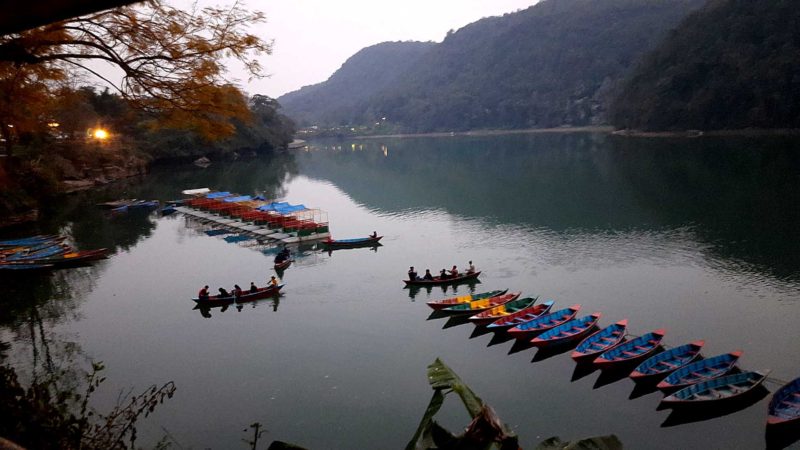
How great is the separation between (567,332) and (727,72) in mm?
76191

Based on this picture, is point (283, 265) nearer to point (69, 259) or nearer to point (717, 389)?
point (69, 259)

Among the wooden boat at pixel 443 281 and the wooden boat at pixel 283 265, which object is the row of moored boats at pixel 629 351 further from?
the wooden boat at pixel 283 265

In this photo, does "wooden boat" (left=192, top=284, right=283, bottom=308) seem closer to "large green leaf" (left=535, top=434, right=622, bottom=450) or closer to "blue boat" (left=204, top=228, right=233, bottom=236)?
"blue boat" (left=204, top=228, right=233, bottom=236)

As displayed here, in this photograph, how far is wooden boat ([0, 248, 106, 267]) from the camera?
2742cm

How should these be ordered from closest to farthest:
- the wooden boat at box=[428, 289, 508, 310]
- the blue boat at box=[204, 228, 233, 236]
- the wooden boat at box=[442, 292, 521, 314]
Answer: the wooden boat at box=[442, 292, 521, 314], the wooden boat at box=[428, 289, 508, 310], the blue boat at box=[204, 228, 233, 236]

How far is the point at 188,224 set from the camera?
40.2 meters

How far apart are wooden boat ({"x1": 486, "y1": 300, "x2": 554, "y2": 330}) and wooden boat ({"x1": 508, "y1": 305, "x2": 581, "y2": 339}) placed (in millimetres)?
344

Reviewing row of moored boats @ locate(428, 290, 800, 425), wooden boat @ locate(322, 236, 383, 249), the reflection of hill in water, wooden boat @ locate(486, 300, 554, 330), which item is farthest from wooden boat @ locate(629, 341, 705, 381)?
wooden boat @ locate(322, 236, 383, 249)

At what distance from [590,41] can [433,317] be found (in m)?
165

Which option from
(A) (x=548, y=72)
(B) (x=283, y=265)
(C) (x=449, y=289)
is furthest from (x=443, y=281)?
(A) (x=548, y=72)

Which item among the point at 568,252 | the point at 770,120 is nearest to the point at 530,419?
the point at 568,252

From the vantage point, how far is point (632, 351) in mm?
15258

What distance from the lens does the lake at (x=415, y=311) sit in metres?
Result: 13.2

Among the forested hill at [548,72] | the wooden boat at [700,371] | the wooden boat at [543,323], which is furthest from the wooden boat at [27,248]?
the forested hill at [548,72]
